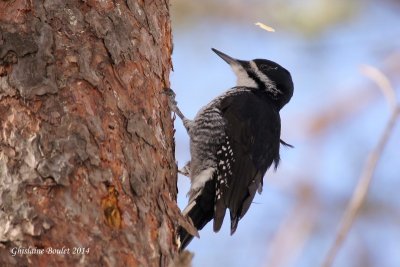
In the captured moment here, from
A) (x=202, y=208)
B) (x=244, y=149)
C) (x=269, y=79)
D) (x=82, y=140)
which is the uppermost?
(x=82, y=140)

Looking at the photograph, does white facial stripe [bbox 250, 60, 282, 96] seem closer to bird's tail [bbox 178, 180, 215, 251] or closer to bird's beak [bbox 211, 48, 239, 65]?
bird's beak [bbox 211, 48, 239, 65]

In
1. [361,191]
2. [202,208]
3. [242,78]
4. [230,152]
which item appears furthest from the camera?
[242,78]

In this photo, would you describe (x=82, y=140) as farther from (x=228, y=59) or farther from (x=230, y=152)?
(x=228, y=59)

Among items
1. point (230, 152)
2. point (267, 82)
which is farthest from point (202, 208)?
point (267, 82)

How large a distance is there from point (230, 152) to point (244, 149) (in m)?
0.10

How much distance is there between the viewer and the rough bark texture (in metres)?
2.67

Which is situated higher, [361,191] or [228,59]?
[361,191]

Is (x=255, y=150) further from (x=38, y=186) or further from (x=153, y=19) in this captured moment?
(x=38, y=186)

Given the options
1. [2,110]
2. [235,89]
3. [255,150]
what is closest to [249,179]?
[255,150]

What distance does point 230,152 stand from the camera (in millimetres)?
4293

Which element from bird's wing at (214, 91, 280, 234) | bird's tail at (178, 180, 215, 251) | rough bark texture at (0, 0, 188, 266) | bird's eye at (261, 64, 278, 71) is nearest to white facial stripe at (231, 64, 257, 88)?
bird's eye at (261, 64, 278, 71)

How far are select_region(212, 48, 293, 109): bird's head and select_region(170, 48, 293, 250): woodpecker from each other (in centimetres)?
11

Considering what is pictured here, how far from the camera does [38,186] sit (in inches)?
106

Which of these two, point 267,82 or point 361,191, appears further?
point 267,82
